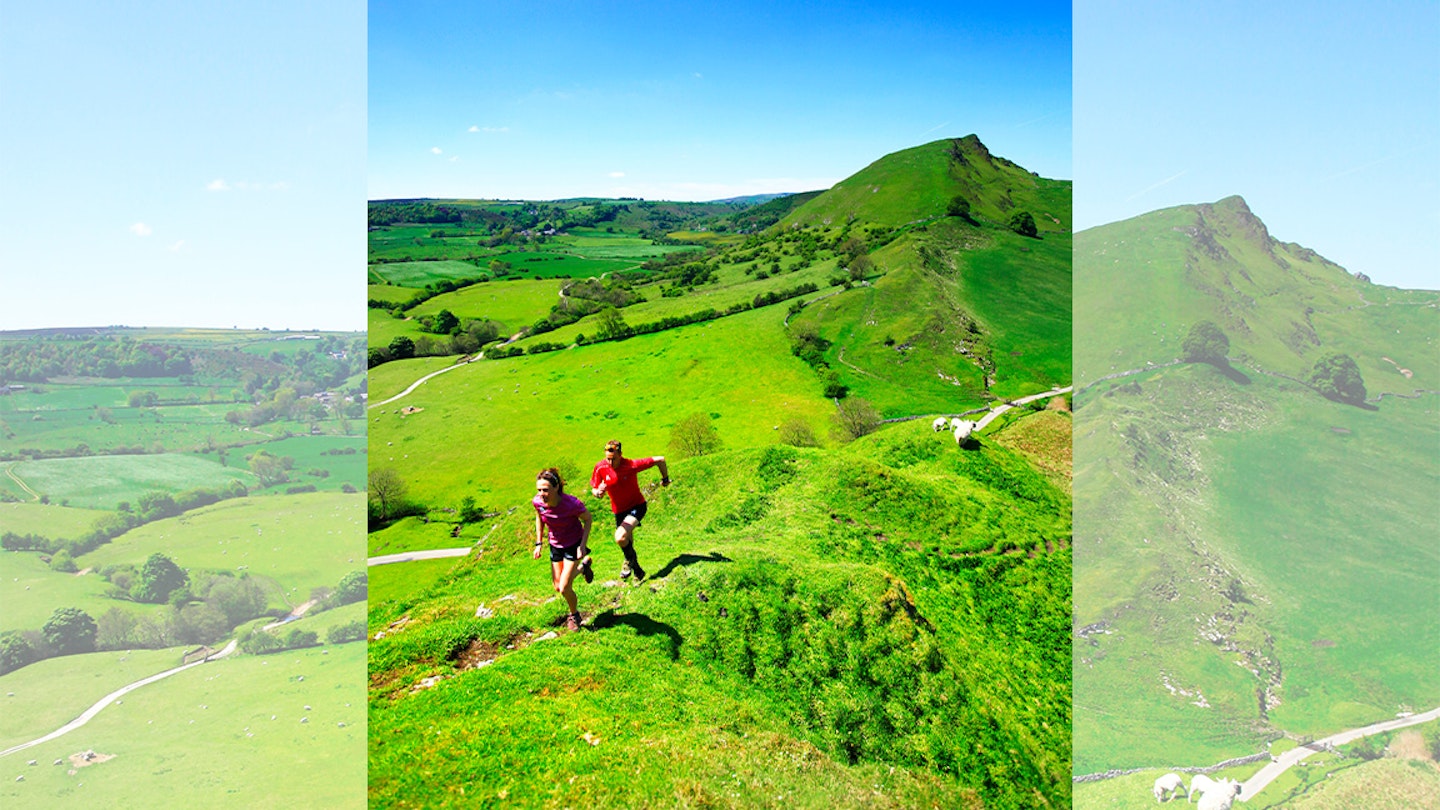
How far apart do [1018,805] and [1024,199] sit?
6905 inches

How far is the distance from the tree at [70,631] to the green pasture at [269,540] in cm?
1065

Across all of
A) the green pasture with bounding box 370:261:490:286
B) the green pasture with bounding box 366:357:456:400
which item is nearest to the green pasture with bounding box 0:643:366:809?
the green pasture with bounding box 366:357:456:400

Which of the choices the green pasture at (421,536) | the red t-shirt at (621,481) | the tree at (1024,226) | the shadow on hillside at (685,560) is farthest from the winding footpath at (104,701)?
the tree at (1024,226)

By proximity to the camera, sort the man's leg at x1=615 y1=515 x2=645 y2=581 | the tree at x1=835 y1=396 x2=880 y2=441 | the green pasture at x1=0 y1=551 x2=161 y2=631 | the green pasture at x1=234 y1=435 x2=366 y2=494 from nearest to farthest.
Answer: the man's leg at x1=615 y1=515 x2=645 y2=581 < the green pasture at x1=0 y1=551 x2=161 y2=631 < the tree at x1=835 y1=396 x2=880 y2=441 < the green pasture at x1=234 y1=435 x2=366 y2=494

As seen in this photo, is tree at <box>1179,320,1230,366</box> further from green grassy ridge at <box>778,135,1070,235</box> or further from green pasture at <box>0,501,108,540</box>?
green grassy ridge at <box>778,135,1070,235</box>

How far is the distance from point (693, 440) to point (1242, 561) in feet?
133

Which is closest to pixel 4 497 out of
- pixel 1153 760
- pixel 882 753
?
pixel 882 753

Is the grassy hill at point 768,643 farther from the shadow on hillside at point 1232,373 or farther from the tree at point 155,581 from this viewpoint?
the tree at point 155,581

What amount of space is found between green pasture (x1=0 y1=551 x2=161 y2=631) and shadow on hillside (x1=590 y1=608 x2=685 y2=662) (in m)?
54.4

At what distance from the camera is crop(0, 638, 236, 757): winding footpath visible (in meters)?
29.1

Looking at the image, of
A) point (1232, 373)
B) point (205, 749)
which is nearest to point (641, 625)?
point (1232, 373)

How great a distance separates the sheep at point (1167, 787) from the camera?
14.6 meters

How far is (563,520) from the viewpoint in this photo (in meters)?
9.82

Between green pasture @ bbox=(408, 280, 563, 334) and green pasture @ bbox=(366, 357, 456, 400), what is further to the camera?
green pasture @ bbox=(408, 280, 563, 334)
